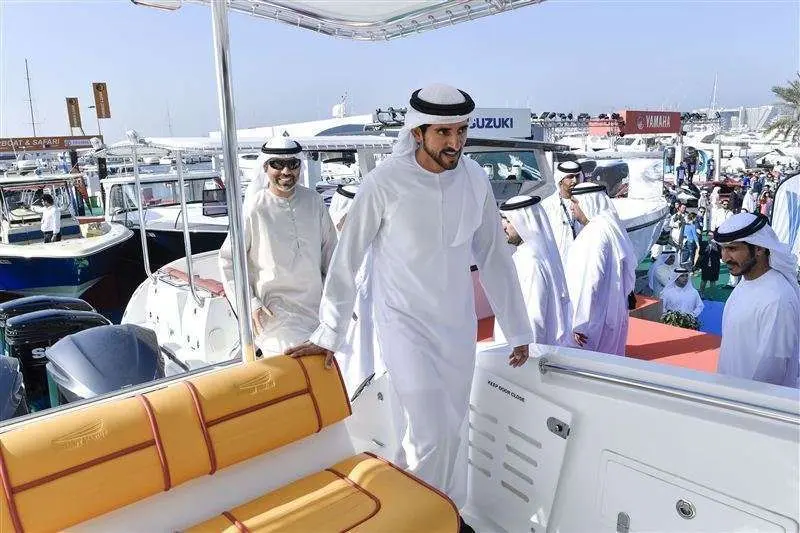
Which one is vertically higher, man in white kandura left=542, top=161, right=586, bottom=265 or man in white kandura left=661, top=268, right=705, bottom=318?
man in white kandura left=542, top=161, right=586, bottom=265

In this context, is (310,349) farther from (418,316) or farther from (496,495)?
(496,495)

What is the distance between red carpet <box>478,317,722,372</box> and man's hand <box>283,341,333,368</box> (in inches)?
76.5

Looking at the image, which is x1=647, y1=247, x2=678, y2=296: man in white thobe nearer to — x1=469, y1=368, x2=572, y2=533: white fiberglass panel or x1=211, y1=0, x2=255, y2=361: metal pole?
x1=469, y1=368, x2=572, y2=533: white fiberglass panel

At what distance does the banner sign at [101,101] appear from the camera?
4814 millimetres

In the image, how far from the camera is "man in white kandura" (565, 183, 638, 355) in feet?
11.4

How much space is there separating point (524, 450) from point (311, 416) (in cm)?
74

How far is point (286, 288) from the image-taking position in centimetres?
269

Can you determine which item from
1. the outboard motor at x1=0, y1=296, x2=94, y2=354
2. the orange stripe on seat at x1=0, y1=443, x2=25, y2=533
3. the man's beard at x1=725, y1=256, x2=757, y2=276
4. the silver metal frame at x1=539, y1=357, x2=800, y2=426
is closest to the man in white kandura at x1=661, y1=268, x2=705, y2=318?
the man's beard at x1=725, y1=256, x2=757, y2=276

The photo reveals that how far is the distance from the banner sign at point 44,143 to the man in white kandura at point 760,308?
3065cm

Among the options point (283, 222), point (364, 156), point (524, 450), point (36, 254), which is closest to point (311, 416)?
point (524, 450)

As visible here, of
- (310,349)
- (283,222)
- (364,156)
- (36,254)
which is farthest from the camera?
(36,254)

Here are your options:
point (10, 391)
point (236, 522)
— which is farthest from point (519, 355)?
point (10, 391)

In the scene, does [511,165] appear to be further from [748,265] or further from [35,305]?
[35,305]

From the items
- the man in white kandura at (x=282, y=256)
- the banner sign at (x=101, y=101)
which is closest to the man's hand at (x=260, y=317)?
the man in white kandura at (x=282, y=256)
